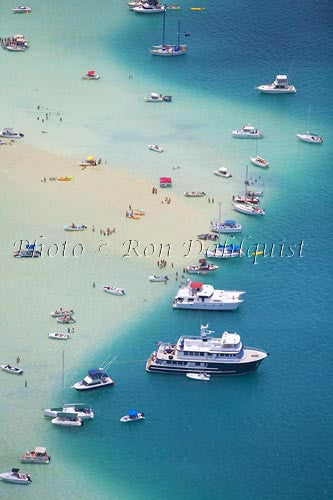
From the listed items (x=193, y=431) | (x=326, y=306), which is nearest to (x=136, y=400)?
(x=193, y=431)

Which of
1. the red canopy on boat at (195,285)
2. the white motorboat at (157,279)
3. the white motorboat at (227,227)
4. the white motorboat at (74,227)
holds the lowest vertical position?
the white motorboat at (157,279)

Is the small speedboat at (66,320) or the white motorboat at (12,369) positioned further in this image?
the small speedboat at (66,320)

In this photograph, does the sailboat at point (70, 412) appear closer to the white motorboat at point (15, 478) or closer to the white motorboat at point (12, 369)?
the white motorboat at point (12, 369)

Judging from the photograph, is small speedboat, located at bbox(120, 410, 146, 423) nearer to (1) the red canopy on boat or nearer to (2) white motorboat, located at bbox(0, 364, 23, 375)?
(2) white motorboat, located at bbox(0, 364, 23, 375)

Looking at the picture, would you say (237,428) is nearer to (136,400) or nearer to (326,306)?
(136,400)

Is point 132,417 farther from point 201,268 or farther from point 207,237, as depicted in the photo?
point 207,237

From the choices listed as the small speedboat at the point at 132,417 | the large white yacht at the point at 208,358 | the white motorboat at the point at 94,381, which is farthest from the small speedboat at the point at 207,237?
the small speedboat at the point at 132,417
